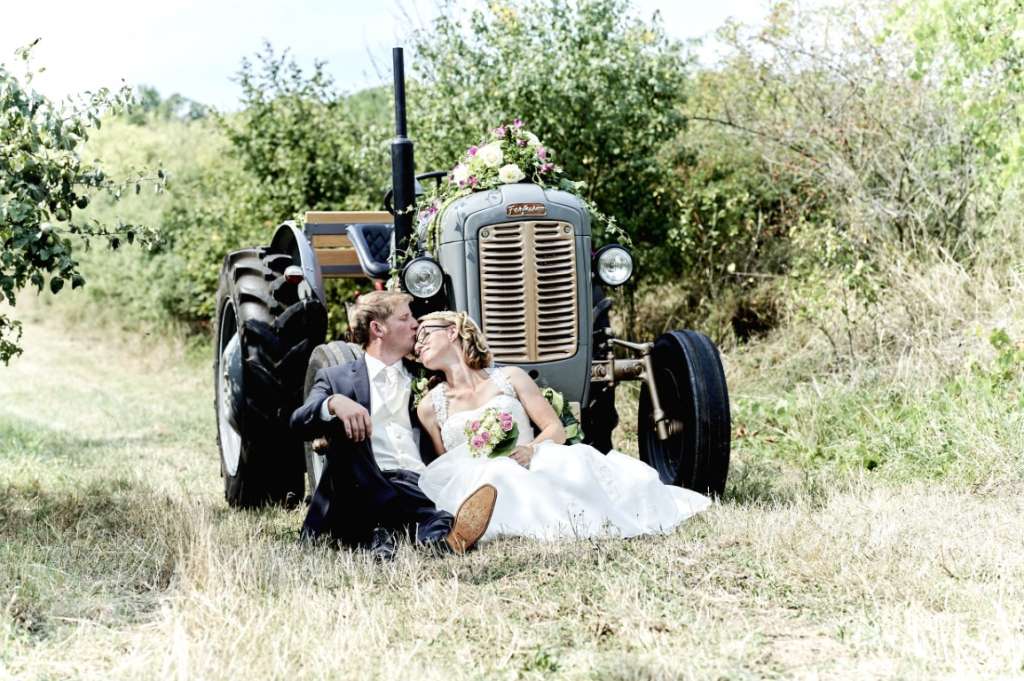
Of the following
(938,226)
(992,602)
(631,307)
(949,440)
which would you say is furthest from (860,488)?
(631,307)

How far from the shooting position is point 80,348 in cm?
1802

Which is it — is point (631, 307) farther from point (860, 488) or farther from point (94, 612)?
point (94, 612)

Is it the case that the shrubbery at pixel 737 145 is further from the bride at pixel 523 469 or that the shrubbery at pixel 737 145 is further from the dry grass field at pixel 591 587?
the bride at pixel 523 469

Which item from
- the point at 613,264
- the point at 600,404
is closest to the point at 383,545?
the point at 600,404

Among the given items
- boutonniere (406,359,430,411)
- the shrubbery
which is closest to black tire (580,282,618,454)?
boutonniere (406,359,430,411)

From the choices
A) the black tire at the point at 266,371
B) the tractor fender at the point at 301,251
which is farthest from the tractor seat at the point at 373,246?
the black tire at the point at 266,371

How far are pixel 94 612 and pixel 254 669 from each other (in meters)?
0.85

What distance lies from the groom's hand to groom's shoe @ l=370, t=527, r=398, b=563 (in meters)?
0.37

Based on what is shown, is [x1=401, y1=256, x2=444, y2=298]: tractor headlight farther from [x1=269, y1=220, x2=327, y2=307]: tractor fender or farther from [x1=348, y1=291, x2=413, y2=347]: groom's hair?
[x1=269, y1=220, x2=327, y2=307]: tractor fender

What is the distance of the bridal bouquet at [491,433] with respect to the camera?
4824 millimetres

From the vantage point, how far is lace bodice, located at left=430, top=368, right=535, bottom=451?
492 cm

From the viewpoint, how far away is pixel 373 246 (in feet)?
21.1

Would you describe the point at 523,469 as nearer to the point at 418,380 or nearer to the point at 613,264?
the point at 418,380

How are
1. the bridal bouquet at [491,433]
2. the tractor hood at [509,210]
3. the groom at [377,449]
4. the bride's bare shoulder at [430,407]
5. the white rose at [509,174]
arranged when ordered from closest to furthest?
the groom at [377,449] → the bridal bouquet at [491,433] → the bride's bare shoulder at [430,407] → the tractor hood at [509,210] → the white rose at [509,174]
